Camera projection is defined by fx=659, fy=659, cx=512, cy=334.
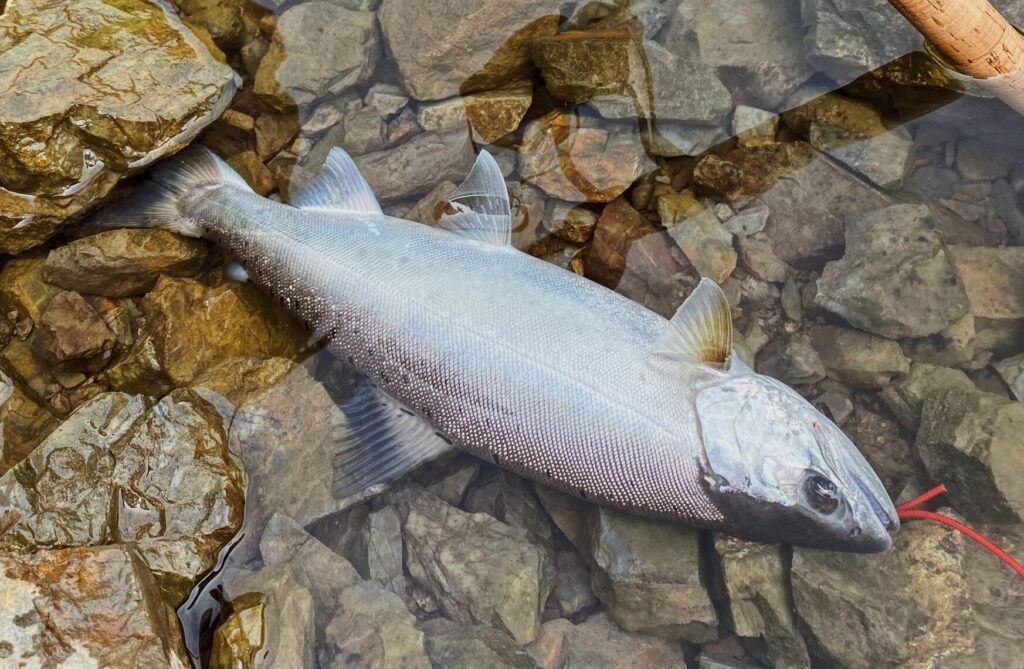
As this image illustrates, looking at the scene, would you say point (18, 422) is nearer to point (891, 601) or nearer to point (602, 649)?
point (602, 649)

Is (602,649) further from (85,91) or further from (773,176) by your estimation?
(85,91)

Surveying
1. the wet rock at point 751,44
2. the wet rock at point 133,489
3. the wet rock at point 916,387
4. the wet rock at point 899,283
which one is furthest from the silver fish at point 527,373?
the wet rock at point 751,44

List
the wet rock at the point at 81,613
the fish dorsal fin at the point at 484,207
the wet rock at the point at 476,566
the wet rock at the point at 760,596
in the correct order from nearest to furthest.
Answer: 1. the wet rock at the point at 81,613
2. the wet rock at the point at 760,596
3. the wet rock at the point at 476,566
4. the fish dorsal fin at the point at 484,207

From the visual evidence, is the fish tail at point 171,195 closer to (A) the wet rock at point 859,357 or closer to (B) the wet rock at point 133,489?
(B) the wet rock at point 133,489

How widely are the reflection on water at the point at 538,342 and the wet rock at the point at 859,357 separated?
2 centimetres

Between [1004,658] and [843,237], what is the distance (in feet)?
7.44

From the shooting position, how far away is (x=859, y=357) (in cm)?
369

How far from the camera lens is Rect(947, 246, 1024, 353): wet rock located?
145 inches

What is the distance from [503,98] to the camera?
158 inches

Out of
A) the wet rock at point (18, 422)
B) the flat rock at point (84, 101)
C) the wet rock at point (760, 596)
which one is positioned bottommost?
the wet rock at point (760, 596)

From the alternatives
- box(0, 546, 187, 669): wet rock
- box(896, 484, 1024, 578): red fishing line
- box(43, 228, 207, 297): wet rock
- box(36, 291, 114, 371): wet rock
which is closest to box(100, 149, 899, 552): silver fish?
box(43, 228, 207, 297): wet rock

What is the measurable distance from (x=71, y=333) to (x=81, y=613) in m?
1.60

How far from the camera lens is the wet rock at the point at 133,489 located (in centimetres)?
304

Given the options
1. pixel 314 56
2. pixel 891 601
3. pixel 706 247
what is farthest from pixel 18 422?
pixel 891 601
